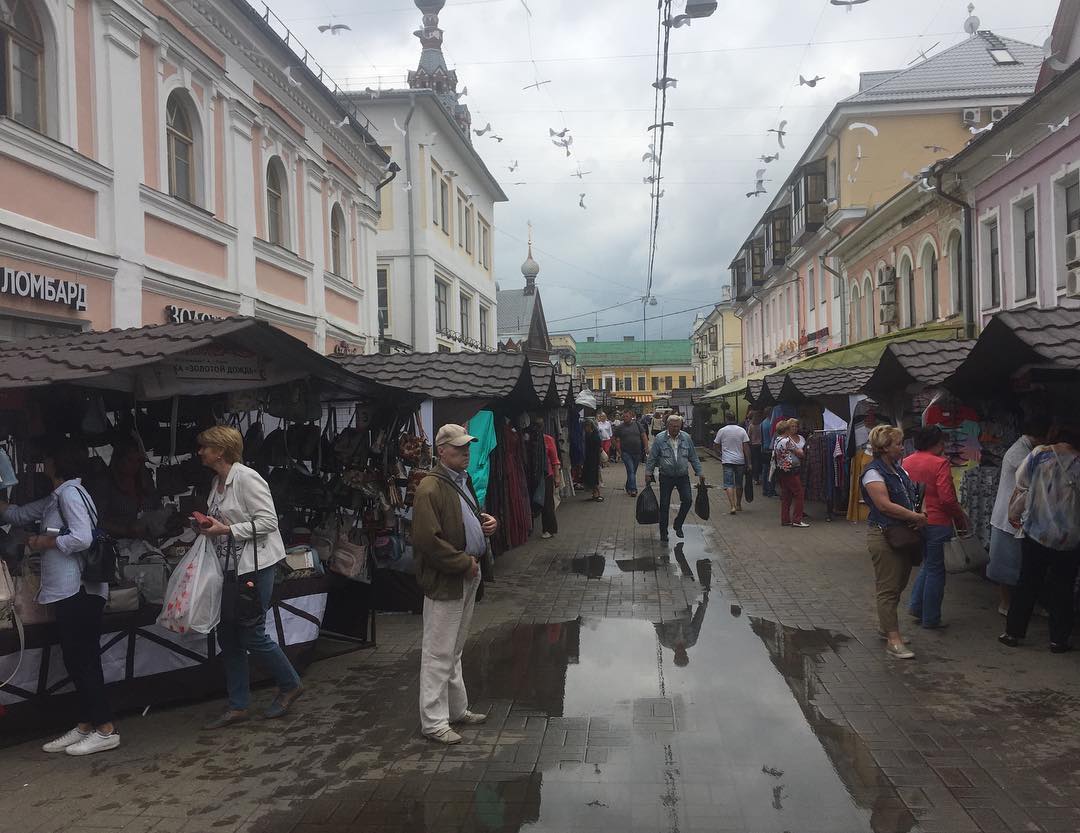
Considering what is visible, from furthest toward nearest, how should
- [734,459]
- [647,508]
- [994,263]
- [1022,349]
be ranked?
[994,263], [734,459], [647,508], [1022,349]

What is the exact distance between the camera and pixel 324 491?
24.5ft

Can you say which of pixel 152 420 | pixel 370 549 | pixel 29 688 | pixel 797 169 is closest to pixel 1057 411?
pixel 370 549

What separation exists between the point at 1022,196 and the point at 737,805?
1585 cm

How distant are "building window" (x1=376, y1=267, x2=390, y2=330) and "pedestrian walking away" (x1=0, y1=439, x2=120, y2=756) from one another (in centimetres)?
2305

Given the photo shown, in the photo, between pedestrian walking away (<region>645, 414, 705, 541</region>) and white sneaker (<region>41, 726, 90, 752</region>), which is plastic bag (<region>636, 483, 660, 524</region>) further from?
white sneaker (<region>41, 726, 90, 752</region>)

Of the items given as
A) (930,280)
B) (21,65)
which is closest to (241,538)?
(21,65)

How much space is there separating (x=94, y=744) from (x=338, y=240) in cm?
1557

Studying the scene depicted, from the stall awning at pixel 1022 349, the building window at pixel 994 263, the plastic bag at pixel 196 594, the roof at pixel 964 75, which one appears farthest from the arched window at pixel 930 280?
the plastic bag at pixel 196 594

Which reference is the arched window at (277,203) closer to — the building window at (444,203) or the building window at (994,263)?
the building window at (444,203)

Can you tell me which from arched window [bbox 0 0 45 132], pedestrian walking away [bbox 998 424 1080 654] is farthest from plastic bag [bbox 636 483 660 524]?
arched window [bbox 0 0 45 132]

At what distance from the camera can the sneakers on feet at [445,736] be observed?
502 centimetres

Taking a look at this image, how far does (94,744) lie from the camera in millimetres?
4980

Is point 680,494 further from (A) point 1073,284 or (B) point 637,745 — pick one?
(A) point 1073,284

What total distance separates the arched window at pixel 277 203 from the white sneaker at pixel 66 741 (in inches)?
455
